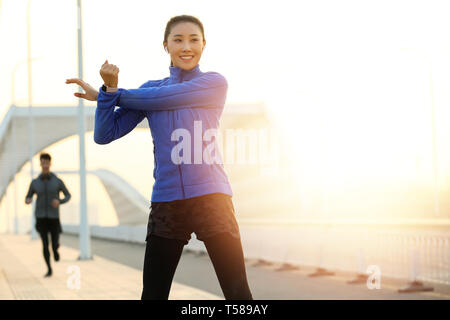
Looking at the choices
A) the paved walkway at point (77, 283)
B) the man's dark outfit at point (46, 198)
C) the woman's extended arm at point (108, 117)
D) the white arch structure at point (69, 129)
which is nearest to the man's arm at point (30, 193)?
the man's dark outfit at point (46, 198)

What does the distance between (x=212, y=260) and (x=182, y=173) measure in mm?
346

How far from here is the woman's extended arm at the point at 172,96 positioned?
10.5 feet

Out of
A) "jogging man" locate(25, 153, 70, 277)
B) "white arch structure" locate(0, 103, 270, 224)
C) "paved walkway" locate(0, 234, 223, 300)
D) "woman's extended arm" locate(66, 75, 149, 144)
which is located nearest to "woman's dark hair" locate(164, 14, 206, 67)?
"woman's extended arm" locate(66, 75, 149, 144)

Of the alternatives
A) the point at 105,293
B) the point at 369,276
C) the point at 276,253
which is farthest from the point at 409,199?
the point at 105,293

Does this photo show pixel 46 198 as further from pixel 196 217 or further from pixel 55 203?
pixel 196 217

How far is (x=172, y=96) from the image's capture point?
3.20 m

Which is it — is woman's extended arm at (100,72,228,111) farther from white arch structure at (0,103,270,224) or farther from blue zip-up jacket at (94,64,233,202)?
white arch structure at (0,103,270,224)

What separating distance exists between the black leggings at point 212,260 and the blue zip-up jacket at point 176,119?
183 mm

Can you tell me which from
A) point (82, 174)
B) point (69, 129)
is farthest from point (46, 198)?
point (69, 129)

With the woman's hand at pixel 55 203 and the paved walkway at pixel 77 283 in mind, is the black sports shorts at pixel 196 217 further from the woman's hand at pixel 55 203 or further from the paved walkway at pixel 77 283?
the woman's hand at pixel 55 203

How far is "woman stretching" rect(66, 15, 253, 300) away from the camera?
3.16 metres

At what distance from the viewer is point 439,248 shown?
11453 mm
